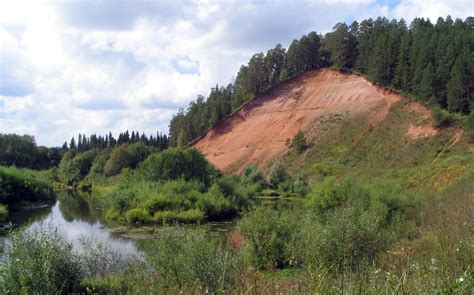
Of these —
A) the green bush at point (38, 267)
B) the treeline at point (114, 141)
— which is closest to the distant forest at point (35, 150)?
the treeline at point (114, 141)

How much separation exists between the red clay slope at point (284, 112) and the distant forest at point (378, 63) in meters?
2.81

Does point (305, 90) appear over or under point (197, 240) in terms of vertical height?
over

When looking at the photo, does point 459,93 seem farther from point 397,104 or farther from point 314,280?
point 314,280

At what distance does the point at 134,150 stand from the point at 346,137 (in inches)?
2176

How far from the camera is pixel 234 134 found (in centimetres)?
10175

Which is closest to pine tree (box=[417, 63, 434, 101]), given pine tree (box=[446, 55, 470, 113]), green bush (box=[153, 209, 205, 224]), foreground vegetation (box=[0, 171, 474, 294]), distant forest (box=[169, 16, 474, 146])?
distant forest (box=[169, 16, 474, 146])

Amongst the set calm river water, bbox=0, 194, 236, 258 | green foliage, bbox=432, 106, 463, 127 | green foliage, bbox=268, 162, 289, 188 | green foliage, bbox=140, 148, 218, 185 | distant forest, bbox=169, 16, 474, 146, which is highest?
distant forest, bbox=169, 16, 474, 146

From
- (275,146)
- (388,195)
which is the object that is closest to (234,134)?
(275,146)

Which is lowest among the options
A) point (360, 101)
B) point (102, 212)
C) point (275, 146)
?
point (102, 212)

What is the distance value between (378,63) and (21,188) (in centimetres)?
6246

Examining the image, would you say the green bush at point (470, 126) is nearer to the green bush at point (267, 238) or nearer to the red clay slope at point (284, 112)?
the red clay slope at point (284, 112)

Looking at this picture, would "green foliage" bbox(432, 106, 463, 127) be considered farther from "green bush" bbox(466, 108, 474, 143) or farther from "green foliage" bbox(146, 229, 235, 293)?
"green foliage" bbox(146, 229, 235, 293)

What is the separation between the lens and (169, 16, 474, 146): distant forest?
71.8m

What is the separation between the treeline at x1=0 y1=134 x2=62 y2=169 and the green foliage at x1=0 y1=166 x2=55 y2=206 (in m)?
68.0
